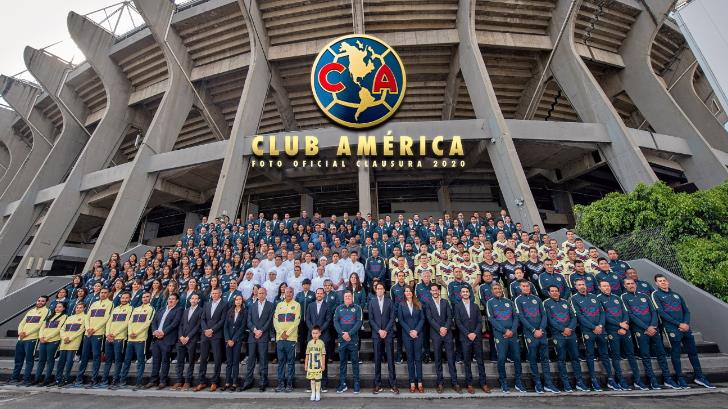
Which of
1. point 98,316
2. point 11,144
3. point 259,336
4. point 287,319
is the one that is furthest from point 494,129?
point 11,144

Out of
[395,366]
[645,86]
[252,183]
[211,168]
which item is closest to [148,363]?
[395,366]

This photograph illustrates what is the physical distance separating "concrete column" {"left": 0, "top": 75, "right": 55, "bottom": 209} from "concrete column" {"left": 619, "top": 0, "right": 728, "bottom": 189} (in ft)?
131

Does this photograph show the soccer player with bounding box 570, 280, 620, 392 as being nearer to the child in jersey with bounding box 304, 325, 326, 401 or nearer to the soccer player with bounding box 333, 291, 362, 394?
the soccer player with bounding box 333, 291, 362, 394

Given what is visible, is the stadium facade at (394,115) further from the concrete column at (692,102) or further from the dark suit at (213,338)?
the dark suit at (213,338)

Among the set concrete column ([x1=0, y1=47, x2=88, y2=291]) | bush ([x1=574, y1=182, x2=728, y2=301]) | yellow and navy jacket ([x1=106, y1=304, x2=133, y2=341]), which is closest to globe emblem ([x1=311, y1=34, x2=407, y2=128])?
bush ([x1=574, y1=182, x2=728, y2=301])

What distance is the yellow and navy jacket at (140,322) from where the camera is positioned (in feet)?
18.3

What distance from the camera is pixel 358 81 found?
14.2m

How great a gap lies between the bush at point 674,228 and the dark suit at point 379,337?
22.1 ft

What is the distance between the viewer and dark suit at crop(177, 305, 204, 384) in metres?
5.22

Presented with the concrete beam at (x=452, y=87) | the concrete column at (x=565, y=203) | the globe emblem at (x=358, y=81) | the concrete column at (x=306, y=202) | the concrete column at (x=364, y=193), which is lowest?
the concrete column at (x=364, y=193)

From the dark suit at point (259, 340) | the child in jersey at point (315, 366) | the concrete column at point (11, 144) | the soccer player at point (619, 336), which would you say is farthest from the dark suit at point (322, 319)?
the concrete column at point (11, 144)

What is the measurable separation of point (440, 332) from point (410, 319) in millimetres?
523

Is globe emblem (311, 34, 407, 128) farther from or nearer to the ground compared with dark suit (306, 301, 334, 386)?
farther from the ground

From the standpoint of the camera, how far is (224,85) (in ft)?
59.9
